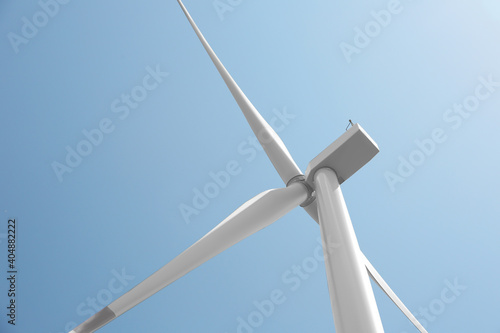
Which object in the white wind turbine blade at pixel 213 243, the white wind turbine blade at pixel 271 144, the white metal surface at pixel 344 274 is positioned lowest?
the white metal surface at pixel 344 274

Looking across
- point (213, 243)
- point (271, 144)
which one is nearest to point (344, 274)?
point (213, 243)

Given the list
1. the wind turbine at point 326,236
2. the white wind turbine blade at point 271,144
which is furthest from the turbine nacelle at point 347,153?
the white wind turbine blade at point 271,144

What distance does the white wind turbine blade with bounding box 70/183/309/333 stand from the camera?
243 inches

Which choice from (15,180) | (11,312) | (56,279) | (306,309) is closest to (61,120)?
(15,180)

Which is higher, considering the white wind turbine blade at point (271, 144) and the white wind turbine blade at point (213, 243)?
the white wind turbine blade at point (271, 144)

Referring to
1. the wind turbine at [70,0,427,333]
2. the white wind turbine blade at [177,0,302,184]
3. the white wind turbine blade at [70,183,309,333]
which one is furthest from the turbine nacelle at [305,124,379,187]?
the white wind turbine blade at [177,0,302,184]

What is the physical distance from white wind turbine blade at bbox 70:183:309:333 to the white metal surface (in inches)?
38.7

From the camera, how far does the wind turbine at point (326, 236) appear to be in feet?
14.6

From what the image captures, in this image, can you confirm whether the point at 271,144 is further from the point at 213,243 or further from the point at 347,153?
the point at 213,243

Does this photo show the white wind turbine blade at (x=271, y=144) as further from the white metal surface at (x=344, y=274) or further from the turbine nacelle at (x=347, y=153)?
the white metal surface at (x=344, y=274)

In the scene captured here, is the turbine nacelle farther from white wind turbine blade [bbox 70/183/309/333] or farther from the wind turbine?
white wind turbine blade [bbox 70/183/309/333]

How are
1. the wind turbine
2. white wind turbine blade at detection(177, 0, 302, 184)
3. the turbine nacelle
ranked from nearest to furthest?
the wind turbine, the turbine nacelle, white wind turbine blade at detection(177, 0, 302, 184)

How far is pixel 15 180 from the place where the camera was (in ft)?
50.8

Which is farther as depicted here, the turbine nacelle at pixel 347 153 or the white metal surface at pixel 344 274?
the turbine nacelle at pixel 347 153
